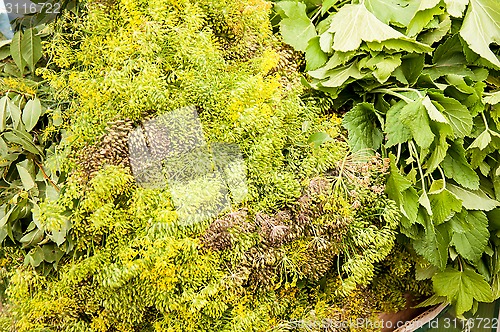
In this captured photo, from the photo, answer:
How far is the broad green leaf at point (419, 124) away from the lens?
936mm

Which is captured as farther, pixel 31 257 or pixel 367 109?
pixel 367 109

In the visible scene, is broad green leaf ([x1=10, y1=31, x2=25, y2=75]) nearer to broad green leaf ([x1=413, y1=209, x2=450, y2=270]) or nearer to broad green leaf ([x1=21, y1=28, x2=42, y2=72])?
broad green leaf ([x1=21, y1=28, x2=42, y2=72])

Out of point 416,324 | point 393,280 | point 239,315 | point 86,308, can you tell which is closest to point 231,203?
point 239,315

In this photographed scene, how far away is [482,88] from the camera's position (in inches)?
40.0

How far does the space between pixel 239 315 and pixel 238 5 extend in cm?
56

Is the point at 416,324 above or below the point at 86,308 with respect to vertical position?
below

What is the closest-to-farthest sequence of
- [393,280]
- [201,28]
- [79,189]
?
[79,189] → [201,28] → [393,280]

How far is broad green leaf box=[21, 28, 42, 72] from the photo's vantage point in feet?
3.19

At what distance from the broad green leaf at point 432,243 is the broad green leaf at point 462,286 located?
0.23 ft

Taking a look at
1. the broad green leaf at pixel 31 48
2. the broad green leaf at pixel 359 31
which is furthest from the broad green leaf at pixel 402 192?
the broad green leaf at pixel 31 48

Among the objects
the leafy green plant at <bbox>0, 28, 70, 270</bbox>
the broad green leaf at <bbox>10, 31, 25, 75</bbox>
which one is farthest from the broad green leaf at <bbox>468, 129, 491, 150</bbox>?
the broad green leaf at <bbox>10, 31, 25, 75</bbox>

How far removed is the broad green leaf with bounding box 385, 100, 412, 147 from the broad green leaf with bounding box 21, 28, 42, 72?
68 centimetres

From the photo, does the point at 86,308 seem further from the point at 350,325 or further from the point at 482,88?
the point at 482,88

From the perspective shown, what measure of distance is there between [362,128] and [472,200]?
0.93ft
